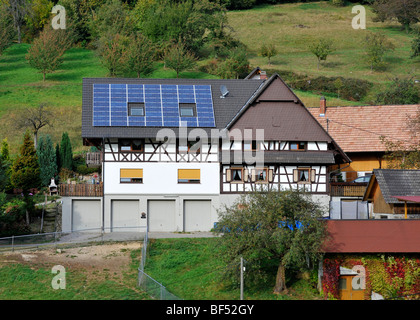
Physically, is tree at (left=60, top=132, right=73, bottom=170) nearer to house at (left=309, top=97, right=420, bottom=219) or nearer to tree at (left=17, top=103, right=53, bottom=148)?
tree at (left=17, top=103, right=53, bottom=148)

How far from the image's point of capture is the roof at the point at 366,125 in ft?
159

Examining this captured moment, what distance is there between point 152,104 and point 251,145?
677 cm

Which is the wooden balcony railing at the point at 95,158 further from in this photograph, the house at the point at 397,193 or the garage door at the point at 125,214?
the house at the point at 397,193

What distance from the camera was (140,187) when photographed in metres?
42.4

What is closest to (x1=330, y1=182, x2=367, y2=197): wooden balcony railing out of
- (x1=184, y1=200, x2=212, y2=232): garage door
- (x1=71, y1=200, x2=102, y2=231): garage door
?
(x1=184, y1=200, x2=212, y2=232): garage door

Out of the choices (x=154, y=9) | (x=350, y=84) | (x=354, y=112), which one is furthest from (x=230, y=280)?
(x=154, y=9)

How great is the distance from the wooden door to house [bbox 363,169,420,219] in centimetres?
488

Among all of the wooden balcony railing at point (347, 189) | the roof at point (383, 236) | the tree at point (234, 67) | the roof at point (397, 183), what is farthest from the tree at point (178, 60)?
the roof at point (383, 236)

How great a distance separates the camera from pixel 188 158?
42812 mm

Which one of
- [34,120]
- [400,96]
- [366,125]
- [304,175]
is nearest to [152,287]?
[304,175]

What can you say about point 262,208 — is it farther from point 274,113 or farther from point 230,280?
point 274,113

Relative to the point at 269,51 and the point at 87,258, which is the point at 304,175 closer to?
the point at 87,258

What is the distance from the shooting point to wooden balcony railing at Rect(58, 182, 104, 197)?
42062 millimetres

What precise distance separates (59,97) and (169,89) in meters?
30.5
